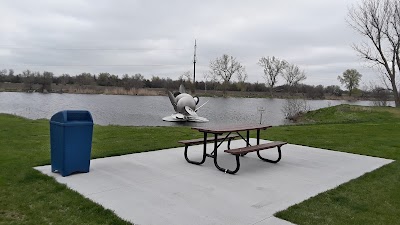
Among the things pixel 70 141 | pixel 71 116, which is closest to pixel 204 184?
pixel 70 141

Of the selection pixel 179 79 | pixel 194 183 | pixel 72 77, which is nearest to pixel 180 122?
pixel 194 183

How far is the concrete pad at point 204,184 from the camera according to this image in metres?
3.78

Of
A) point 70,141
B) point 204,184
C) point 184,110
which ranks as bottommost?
point 184,110

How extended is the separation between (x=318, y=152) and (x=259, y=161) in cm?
204

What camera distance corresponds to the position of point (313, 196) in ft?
14.9

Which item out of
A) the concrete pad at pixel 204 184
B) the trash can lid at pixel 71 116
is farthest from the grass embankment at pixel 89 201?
the trash can lid at pixel 71 116

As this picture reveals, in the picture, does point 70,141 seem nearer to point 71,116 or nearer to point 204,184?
point 71,116

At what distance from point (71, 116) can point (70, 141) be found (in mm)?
414

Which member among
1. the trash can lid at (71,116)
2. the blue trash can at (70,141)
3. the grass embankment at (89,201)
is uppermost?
the trash can lid at (71,116)

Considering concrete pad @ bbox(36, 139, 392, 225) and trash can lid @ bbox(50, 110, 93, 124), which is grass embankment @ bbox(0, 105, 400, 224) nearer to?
Result: concrete pad @ bbox(36, 139, 392, 225)

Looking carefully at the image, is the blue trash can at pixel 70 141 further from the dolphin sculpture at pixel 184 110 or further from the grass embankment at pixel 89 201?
the dolphin sculpture at pixel 184 110

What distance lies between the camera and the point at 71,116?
525cm

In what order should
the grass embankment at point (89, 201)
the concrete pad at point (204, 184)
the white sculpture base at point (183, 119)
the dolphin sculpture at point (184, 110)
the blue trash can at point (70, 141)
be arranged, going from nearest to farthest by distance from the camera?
the grass embankment at point (89, 201) → the concrete pad at point (204, 184) → the blue trash can at point (70, 141) → the white sculpture base at point (183, 119) → the dolphin sculpture at point (184, 110)

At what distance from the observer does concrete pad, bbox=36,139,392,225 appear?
3.78m
